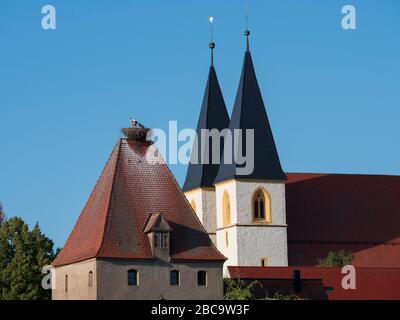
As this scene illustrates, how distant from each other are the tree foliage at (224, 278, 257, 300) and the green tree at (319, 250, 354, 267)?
62.3ft

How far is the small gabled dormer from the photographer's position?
53.4m

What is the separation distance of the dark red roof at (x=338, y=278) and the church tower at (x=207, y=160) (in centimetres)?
1397

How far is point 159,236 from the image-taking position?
53531mm

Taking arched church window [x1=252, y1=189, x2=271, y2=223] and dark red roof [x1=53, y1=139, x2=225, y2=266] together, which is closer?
dark red roof [x1=53, y1=139, x2=225, y2=266]

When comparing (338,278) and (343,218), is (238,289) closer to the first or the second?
(338,278)

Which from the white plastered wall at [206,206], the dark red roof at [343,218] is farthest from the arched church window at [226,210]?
the dark red roof at [343,218]

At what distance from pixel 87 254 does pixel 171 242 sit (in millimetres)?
3595

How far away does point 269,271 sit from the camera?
204 ft

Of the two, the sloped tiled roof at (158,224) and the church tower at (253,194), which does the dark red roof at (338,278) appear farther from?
the church tower at (253,194)

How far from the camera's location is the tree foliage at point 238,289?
54469mm

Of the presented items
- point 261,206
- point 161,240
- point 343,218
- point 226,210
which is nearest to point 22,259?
point 226,210

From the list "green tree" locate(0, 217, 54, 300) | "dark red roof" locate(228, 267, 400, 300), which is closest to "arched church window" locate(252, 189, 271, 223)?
"dark red roof" locate(228, 267, 400, 300)

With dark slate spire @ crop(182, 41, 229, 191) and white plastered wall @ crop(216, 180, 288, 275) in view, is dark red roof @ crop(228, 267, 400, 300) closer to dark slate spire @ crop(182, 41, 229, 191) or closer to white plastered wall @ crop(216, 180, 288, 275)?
white plastered wall @ crop(216, 180, 288, 275)
